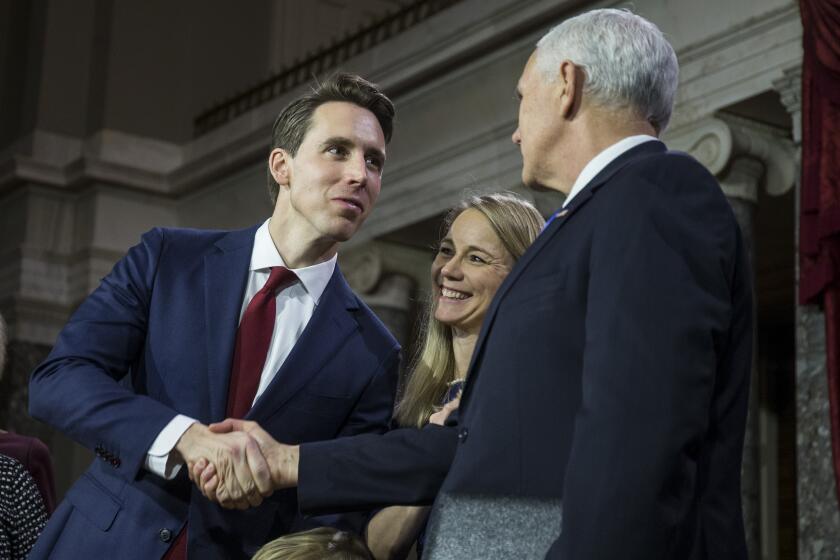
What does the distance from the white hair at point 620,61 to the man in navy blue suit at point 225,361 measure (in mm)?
Result: 956

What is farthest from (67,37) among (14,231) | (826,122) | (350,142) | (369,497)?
(369,497)

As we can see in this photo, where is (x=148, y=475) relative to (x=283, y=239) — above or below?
below

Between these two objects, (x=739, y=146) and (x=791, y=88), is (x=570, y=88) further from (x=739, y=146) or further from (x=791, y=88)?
(x=739, y=146)

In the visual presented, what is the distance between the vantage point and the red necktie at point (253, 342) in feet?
9.65

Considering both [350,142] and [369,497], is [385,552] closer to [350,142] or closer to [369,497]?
[369,497]

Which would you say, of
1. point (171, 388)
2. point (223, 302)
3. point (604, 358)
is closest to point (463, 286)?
point (223, 302)

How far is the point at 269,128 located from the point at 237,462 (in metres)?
8.02

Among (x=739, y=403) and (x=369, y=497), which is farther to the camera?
(x=369, y=497)

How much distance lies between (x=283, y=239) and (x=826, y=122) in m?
3.73

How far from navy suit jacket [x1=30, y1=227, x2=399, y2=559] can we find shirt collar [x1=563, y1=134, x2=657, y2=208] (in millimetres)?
999

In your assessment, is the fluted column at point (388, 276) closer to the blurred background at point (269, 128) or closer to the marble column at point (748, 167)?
the blurred background at point (269, 128)

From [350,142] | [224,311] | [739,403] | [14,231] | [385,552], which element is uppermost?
[14,231]

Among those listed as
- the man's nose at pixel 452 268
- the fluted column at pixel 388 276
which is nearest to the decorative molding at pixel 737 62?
the fluted column at pixel 388 276

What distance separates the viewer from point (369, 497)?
2.44 metres
